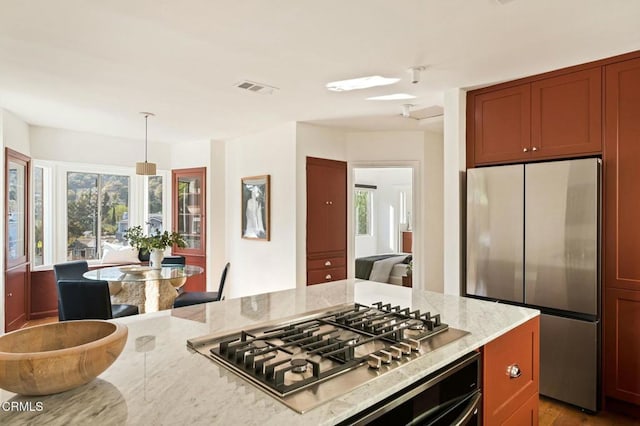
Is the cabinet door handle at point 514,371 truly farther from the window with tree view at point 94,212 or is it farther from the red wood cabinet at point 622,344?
the window with tree view at point 94,212

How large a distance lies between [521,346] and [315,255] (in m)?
3.13

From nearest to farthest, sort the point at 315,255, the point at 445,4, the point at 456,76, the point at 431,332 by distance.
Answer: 1. the point at 431,332
2. the point at 445,4
3. the point at 456,76
4. the point at 315,255

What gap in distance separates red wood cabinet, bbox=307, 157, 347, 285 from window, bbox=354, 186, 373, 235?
4.11 meters

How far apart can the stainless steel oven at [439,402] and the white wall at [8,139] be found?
14.8 feet

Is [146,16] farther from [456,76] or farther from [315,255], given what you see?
[315,255]

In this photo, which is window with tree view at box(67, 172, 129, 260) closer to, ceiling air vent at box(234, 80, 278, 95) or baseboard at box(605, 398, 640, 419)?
ceiling air vent at box(234, 80, 278, 95)

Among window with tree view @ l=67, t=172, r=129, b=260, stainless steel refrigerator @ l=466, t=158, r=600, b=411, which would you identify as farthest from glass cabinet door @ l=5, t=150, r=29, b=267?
stainless steel refrigerator @ l=466, t=158, r=600, b=411

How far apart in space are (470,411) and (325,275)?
3505 millimetres

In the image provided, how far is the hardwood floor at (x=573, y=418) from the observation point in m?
2.50

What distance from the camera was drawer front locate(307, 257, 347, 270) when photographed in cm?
462

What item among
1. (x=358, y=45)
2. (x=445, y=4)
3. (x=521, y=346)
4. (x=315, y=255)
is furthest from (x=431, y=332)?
(x=315, y=255)

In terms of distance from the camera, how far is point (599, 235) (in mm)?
2570

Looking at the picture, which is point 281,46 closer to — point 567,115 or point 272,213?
point 567,115

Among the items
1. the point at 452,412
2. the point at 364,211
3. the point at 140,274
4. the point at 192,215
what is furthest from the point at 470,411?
the point at 364,211
